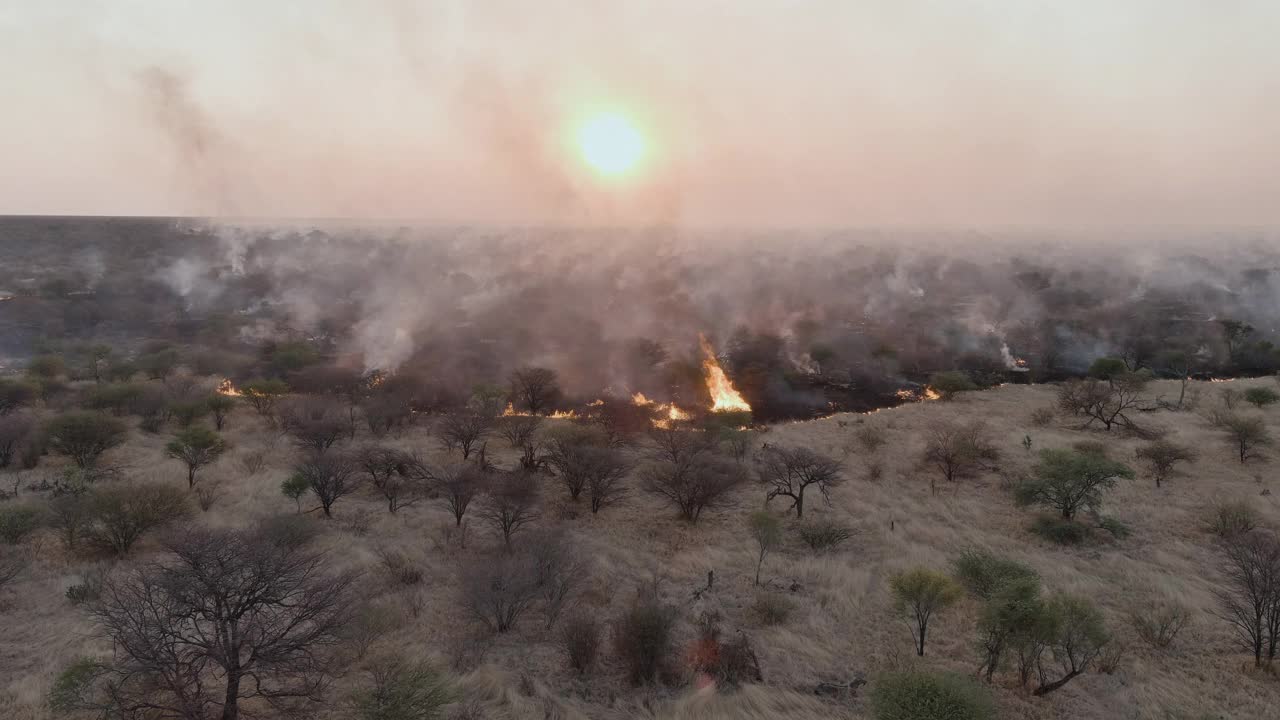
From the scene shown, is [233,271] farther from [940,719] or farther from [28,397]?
[940,719]

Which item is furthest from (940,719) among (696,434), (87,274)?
(87,274)

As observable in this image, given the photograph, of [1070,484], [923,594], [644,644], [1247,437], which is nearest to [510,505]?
[644,644]

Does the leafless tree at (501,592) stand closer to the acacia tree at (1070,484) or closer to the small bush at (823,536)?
the small bush at (823,536)

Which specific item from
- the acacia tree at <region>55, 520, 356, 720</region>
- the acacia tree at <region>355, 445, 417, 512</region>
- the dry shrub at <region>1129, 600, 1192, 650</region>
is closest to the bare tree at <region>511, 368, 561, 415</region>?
the acacia tree at <region>355, 445, 417, 512</region>

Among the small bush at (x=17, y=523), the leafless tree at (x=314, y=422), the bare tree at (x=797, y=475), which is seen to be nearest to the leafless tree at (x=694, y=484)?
the bare tree at (x=797, y=475)

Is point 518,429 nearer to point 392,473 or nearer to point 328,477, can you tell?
point 392,473

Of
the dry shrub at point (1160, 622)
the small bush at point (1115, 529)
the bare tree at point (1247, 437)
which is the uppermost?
the bare tree at point (1247, 437)

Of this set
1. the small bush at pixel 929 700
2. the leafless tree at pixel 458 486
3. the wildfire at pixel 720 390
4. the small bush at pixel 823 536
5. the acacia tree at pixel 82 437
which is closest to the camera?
the small bush at pixel 929 700
